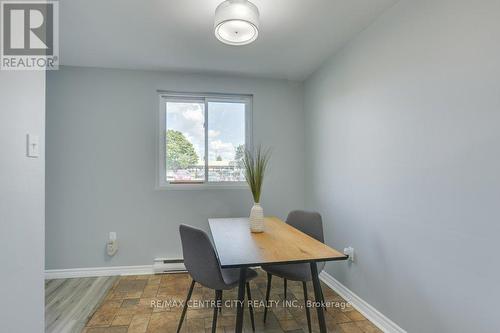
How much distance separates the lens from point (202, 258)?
166 centimetres

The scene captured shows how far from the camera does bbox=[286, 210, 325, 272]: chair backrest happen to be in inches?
88.6

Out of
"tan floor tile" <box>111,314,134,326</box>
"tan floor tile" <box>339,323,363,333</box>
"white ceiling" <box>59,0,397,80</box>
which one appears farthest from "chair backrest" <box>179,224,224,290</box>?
"white ceiling" <box>59,0,397,80</box>

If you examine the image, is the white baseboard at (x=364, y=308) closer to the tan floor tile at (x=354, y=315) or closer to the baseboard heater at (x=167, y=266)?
the tan floor tile at (x=354, y=315)

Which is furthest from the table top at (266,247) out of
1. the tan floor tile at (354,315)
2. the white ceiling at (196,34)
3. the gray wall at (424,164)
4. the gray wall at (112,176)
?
the white ceiling at (196,34)

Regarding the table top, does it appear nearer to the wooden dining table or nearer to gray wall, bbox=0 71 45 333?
the wooden dining table

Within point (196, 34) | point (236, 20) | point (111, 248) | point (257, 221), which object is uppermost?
point (196, 34)

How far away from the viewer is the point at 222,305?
2.38 metres

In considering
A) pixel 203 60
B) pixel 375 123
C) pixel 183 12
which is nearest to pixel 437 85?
pixel 375 123

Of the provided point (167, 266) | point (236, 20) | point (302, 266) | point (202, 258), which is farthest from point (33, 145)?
point (167, 266)

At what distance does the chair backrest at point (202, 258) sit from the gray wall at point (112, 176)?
150cm

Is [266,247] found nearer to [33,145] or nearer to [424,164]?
[424,164]

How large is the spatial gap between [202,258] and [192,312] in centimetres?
91

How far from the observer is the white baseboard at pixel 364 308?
195 centimetres

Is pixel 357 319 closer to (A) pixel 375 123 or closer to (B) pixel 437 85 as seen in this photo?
(A) pixel 375 123
